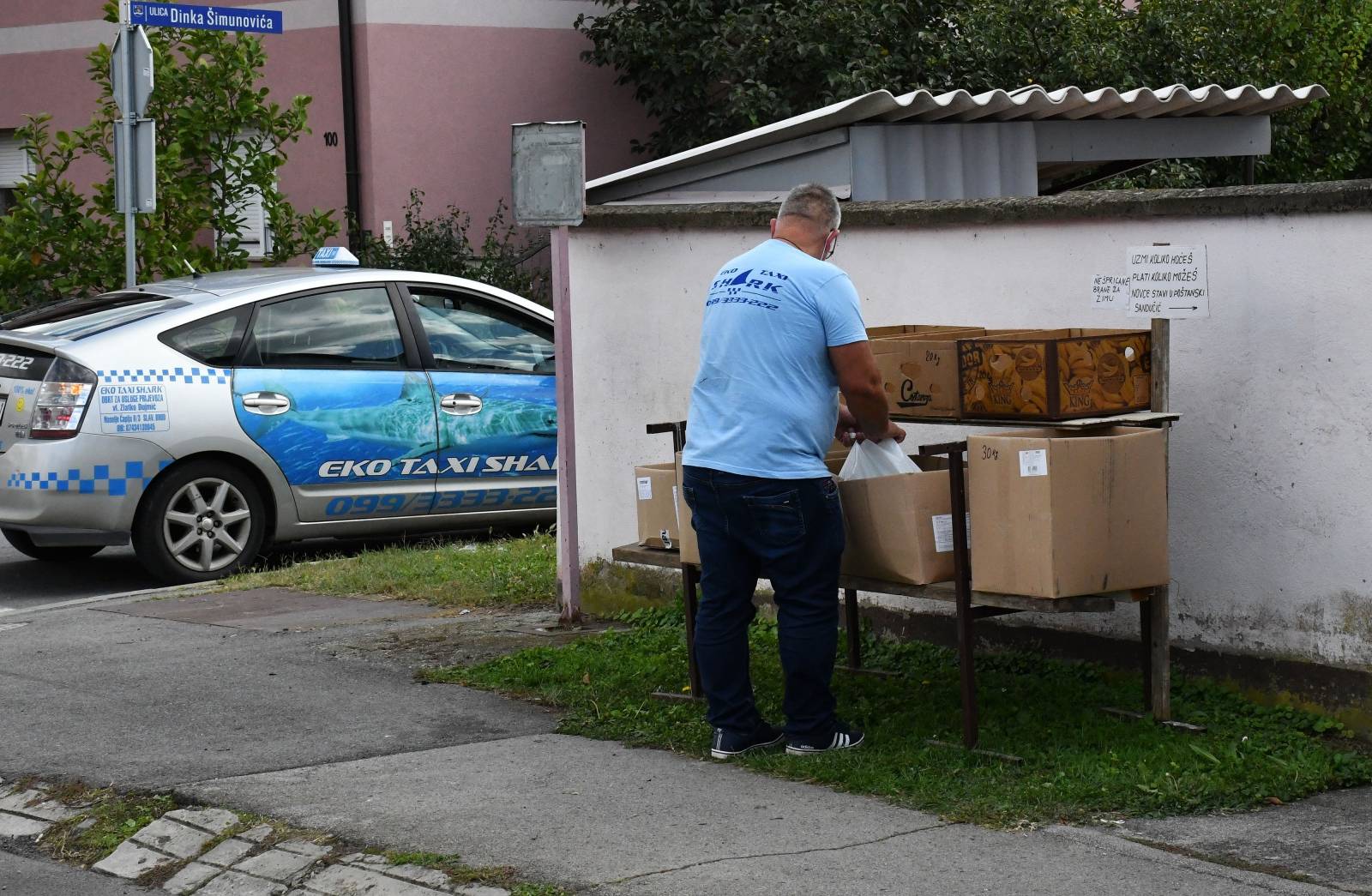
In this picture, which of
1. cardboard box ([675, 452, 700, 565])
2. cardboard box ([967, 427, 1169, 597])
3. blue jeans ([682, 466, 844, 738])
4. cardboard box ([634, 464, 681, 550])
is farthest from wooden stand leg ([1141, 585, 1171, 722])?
cardboard box ([634, 464, 681, 550])

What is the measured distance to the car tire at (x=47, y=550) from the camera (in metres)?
10.7

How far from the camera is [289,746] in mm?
6246

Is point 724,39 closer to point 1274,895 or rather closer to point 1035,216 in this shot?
point 1035,216

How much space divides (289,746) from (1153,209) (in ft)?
10.9

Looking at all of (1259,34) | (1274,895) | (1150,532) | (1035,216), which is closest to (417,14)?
(1259,34)

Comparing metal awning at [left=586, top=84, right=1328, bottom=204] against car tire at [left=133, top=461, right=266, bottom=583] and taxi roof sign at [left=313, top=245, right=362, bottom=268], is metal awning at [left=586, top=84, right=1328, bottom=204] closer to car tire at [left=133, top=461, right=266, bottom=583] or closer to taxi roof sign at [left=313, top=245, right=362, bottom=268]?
car tire at [left=133, top=461, right=266, bottom=583]

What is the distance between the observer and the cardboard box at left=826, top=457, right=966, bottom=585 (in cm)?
587

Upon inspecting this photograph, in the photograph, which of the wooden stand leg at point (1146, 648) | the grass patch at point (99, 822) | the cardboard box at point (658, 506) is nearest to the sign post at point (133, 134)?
the cardboard box at point (658, 506)

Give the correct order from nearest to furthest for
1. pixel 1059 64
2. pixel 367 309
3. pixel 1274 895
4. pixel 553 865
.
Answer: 1. pixel 1274 895
2. pixel 553 865
3. pixel 367 309
4. pixel 1059 64

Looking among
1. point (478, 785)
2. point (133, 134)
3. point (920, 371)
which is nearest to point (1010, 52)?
point (133, 134)

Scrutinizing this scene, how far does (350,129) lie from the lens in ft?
58.4

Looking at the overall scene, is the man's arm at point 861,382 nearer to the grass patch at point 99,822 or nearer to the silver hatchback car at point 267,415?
the grass patch at point 99,822

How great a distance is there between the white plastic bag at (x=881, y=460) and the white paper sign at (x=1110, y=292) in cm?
99

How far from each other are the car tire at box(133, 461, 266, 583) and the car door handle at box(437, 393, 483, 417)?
1.11m
